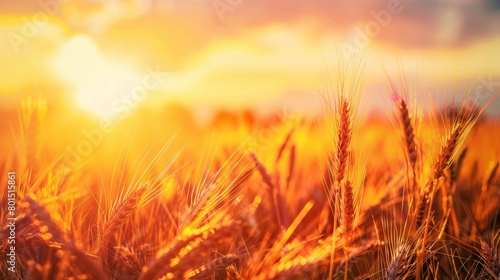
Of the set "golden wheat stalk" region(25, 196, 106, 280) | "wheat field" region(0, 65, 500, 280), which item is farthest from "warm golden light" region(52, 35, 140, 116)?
"golden wheat stalk" region(25, 196, 106, 280)

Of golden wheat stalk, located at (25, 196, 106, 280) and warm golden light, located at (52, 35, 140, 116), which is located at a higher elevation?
warm golden light, located at (52, 35, 140, 116)

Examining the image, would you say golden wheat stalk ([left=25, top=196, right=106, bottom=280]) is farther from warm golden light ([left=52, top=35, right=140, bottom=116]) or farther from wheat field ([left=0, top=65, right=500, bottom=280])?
warm golden light ([left=52, top=35, right=140, bottom=116])

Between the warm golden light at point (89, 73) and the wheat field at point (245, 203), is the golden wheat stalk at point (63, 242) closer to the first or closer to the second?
the wheat field at point (245, 203)

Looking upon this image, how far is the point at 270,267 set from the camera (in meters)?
0.77

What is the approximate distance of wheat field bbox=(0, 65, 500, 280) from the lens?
0.69 m

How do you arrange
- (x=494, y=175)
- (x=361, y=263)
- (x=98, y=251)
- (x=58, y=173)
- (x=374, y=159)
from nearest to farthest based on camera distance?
(x=98, y=251)
(x=58, y=173)
(x=361, y=263)
(x=494, y=175)
(x=374, y=159)

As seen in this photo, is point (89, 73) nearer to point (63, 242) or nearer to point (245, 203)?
point (245, 203)

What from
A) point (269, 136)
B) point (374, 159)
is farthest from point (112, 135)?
point (374, 159)

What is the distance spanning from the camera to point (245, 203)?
116cm

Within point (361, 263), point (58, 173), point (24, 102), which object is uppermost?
point (24, 102)

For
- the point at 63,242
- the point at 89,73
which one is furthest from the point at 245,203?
the point at 63,242

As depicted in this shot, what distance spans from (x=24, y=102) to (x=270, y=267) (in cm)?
55

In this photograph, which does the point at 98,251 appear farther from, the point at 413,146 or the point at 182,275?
the point at 413,146

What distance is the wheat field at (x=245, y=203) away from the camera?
69 centimetres
